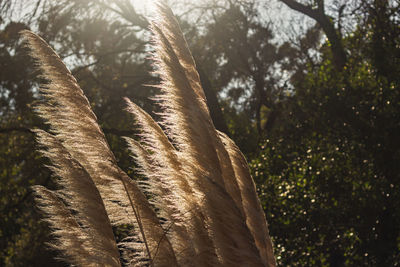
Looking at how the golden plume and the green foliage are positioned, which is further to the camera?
the green foliage

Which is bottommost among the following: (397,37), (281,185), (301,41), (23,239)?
(23,239)

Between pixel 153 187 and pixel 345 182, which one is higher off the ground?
pixel 345 182

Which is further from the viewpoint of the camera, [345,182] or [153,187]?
[345,182]

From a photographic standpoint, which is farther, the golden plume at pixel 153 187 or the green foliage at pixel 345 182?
the green foliage at pixel 345 182

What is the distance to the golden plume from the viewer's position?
1.90 m

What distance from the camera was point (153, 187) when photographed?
6.91 feet

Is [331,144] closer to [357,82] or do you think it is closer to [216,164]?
[357,82]

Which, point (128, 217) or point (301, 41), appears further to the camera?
point (301, 41)

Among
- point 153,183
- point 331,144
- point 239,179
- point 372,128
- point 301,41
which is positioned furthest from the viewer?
point 301,41

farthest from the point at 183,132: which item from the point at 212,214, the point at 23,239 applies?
the point at 23,239

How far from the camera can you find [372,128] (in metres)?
5.94

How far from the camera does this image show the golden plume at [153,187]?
190cm

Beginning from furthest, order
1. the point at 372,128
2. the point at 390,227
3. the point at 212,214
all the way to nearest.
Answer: the point at 372,128 → the point at 390,227 → the point at 212,214

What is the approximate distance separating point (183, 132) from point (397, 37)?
574 centimetres
